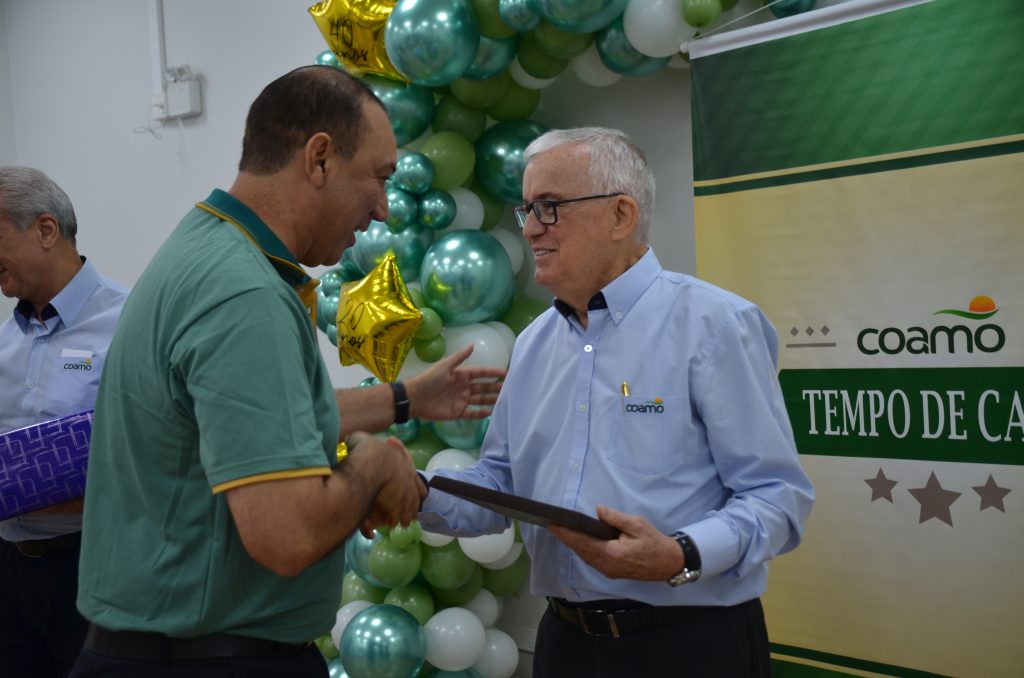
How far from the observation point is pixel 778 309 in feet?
8.52

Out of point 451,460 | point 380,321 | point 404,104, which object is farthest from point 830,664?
point 404,104

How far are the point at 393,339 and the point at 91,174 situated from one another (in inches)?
142

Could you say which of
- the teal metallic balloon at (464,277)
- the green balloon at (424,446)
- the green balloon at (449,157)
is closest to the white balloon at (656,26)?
the green balloon at (449,157)

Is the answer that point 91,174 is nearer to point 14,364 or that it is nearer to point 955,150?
point 14,364

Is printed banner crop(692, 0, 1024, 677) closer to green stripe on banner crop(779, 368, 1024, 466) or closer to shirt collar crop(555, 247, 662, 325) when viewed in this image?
green stripe on banner crop(779, 368, 1024, 466)

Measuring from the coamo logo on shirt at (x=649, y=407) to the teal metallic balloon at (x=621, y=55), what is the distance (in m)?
1.49

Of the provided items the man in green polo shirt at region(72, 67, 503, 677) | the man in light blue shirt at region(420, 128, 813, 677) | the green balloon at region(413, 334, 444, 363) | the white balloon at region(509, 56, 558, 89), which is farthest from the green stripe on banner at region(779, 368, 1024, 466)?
the man in green polo shirt at region(72, 67, 503, 677)

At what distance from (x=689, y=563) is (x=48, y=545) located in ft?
5.37

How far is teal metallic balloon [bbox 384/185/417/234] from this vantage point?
3.05 metres

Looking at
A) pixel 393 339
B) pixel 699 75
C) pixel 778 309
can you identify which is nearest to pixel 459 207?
pixel 393 339

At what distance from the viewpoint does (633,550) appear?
146cm

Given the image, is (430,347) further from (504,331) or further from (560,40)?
(560,40)

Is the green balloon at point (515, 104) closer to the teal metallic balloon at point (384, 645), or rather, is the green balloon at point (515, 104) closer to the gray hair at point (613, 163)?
the gray hair at point (613, 163)

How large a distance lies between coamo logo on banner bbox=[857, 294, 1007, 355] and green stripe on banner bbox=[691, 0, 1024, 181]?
43 centimetres
